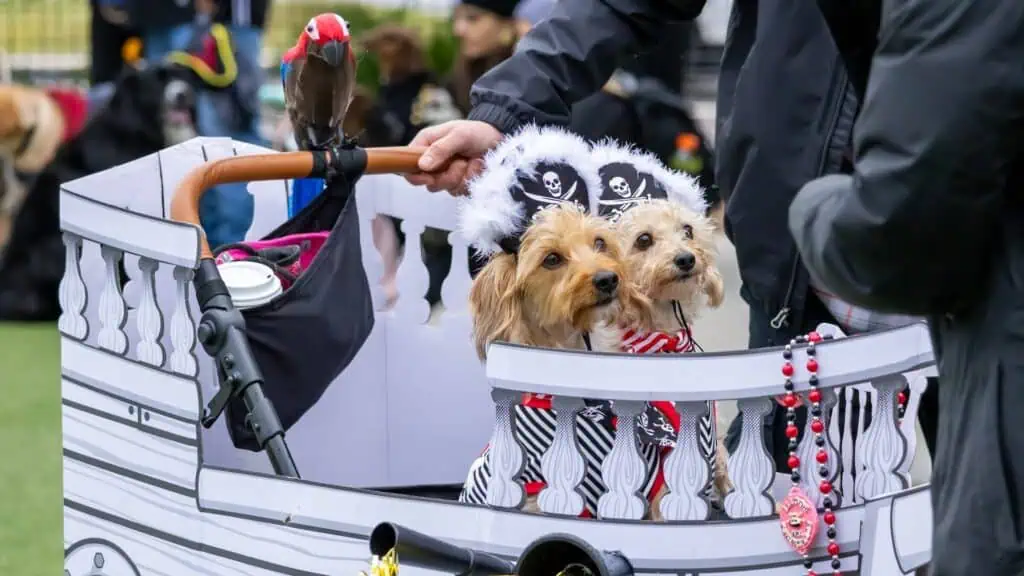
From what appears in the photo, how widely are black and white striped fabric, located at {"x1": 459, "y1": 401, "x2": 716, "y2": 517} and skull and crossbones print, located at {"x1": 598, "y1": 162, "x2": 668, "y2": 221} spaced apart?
1.81 feet

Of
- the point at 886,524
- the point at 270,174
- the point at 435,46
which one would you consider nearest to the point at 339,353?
the point at 270,174

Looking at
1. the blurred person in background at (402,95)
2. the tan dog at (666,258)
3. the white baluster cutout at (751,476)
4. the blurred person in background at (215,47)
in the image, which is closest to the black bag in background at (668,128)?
the blurred person in background at (402,95)

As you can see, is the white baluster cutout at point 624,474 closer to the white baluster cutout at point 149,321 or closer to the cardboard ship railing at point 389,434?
the cardboard ship railing at point 389,434

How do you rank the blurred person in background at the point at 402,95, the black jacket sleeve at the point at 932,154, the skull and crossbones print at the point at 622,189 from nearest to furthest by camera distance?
the black jacket sleeve at the point at 932,154 < the skull and crossbones print at the point at 622,189 < the blurred person in background at the point at 402,95

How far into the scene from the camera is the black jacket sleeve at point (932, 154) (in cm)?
166

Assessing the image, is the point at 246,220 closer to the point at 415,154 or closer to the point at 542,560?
the point at 415,154

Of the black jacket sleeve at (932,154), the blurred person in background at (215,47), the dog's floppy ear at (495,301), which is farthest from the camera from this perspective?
the blurred person in background at (215,47)

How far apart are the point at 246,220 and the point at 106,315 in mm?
2960

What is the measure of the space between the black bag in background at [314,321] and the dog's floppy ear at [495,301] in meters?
0.42

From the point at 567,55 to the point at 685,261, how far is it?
505mm

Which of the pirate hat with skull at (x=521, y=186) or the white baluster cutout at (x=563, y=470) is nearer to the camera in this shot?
the white baluster cutout at (x=563, y=470)

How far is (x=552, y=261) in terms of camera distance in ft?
10.4

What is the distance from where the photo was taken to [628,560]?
2.55 m

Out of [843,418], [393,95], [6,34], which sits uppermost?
[6,34]
